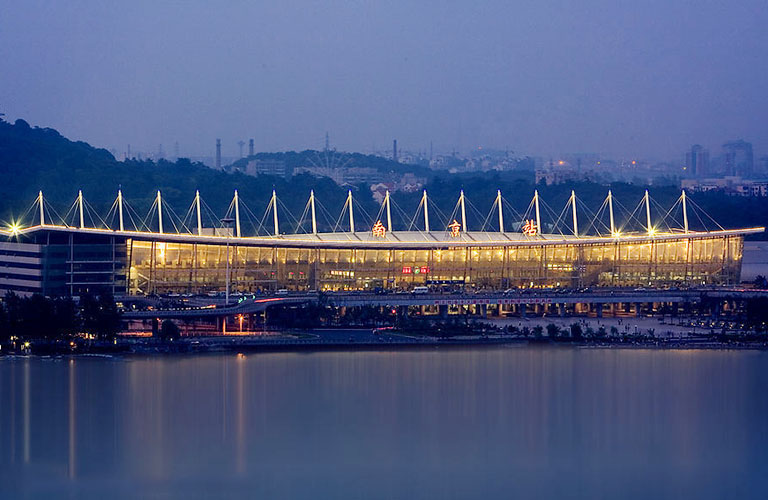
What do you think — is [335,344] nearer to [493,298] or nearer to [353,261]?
[493,298]

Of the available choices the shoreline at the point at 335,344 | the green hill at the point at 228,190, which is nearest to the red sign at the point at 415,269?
the shoreline at the point at 335,344

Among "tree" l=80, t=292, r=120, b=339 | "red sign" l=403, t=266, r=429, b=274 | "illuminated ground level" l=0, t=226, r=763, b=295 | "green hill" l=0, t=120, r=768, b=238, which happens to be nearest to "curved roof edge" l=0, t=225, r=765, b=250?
"illuminated ground level" l=0, t=226, r=763, b=295

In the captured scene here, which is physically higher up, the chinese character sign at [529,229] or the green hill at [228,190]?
the green hill at [228,190]

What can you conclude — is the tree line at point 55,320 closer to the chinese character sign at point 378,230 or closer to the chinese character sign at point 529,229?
the chinese character sign at point 378,230

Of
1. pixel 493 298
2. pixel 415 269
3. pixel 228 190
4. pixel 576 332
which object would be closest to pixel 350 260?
pixel 415 269

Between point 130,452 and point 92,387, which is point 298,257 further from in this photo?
point 130,452

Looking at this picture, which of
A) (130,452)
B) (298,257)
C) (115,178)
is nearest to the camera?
(130,452)

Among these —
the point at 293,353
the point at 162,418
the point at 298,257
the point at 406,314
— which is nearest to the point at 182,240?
the point at 298,257
